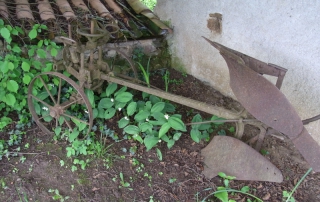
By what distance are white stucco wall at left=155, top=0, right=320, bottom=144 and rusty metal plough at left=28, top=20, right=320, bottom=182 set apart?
51 centimetres

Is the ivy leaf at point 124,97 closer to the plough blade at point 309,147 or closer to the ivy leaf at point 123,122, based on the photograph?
the ivy leaf at point 123,122

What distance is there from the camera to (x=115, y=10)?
3.68 m

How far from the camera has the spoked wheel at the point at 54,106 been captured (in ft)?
9.50

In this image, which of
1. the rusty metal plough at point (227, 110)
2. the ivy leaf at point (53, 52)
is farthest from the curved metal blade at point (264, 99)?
the ivy leaf at point (53, 52)

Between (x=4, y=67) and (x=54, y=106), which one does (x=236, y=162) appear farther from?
(x=4, y=67)

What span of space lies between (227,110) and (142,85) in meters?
0.83

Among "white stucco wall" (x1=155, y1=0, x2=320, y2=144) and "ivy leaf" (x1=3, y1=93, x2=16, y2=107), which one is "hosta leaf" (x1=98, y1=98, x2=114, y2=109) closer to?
"ivy leaf" (x1=3, y1=93, x2=16, y2=107)

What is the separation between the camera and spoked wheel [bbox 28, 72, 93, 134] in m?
2.90

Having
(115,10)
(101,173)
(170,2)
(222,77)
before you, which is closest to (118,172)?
(101,173)

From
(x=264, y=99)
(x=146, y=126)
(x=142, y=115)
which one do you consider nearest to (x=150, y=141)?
(x=146, y=126)

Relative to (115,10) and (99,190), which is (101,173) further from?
(115,10)

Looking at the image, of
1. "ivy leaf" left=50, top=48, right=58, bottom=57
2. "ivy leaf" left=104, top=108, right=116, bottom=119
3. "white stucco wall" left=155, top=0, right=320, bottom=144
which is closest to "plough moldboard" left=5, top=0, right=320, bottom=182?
"ivy leaf" left=50, top=48, right=58, bottom=57

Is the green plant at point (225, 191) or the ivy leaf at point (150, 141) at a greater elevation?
the ivy leaf at point (150, 141)

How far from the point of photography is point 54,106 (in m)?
2.92
